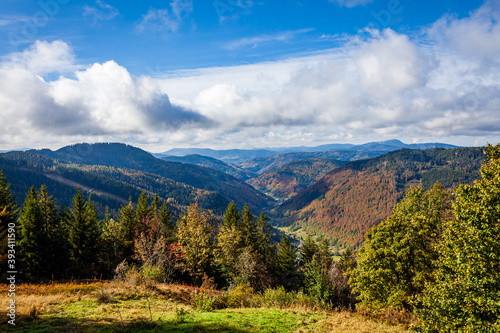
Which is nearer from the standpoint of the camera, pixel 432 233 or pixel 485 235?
pixel 485 235

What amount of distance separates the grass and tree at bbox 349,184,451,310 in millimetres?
9754

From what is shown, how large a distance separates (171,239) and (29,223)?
81.3 feet

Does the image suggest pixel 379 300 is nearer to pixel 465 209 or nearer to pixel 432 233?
pixel 432 233

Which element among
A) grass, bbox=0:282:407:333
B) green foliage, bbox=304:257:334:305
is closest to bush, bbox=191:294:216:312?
grass, bbox=0:282:407:333

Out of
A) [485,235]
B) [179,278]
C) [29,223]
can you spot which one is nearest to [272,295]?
[485,235]

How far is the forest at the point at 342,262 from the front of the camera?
1363 centimetres

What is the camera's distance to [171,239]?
53.5 metres

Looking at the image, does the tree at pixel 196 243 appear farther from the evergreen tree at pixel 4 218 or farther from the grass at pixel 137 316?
the evergreen tree at pixel 4 218

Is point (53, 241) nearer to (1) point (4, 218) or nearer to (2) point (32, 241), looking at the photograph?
(2) point (32, 241)

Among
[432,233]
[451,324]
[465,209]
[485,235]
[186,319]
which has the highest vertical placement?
[465,209]

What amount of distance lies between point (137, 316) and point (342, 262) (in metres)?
66.0

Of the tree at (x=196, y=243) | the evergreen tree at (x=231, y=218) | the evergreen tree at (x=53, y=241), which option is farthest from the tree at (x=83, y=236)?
the evergreen tree at (x=231, y=218)

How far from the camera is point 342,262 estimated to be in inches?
2734

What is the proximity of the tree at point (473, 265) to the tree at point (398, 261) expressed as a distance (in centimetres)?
1092
